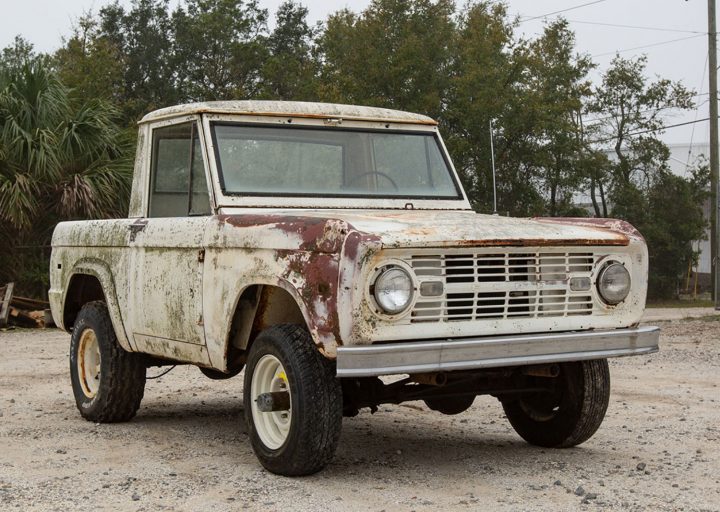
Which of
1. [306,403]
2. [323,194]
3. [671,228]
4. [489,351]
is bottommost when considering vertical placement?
[306,403]

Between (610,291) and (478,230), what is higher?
(478,230)

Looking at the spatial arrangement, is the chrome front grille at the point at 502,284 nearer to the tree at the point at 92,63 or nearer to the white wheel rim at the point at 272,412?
the white wheel rim at the point at 272,412

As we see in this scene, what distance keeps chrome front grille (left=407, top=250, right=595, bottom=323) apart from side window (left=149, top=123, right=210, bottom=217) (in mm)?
1799

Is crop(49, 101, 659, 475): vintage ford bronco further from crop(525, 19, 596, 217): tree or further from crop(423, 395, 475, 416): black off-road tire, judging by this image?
crop(525, 19, 596, 217): tree

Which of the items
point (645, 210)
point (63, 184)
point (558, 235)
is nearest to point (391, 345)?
point (558, 235)

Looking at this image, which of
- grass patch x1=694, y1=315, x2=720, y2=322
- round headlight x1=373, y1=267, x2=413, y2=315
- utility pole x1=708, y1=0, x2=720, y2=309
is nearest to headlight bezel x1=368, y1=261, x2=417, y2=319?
round headlight x1=373, y1=267, x2=413, y2=315

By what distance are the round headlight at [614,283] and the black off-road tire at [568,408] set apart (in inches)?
22.5

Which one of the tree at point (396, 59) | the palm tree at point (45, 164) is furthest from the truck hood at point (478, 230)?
the tree at point (396, 59)

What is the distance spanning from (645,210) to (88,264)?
25.0 m

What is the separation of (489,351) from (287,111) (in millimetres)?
2373

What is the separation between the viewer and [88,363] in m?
7.88

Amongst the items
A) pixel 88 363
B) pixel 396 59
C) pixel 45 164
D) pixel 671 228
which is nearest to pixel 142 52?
pixel 396 59

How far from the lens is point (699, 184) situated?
103 feet

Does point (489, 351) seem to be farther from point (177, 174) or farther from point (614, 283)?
point (177, 174)
